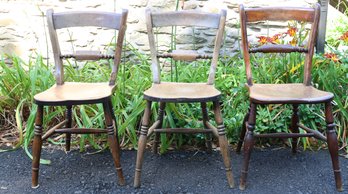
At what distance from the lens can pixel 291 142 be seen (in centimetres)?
279

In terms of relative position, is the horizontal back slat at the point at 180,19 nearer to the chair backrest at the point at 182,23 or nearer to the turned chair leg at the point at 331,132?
the chair backrest at the point at 182,23

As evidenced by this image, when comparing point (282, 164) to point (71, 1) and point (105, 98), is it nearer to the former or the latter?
point (105, 98)

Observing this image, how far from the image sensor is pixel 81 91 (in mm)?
2396

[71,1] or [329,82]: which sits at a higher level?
[71,1]

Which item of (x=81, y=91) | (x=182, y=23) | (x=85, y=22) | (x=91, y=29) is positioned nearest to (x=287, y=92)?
(x=182, y=23)

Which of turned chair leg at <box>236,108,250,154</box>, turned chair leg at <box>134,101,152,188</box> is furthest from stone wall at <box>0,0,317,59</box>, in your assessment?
turned chair leg at <box>134,101,152,188</box>

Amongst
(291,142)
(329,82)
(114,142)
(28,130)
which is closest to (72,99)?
(114,142)

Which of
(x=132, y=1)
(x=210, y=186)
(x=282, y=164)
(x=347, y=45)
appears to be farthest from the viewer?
(x=132, y=1)

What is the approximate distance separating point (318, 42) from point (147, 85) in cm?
148

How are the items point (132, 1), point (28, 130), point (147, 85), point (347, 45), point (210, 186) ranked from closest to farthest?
point (210, 186)
point (28, 130)
point (147, 85)
point (347, 45)
point (132, 1)

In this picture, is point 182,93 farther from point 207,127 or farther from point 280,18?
point 280,18

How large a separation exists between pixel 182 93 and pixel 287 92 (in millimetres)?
627

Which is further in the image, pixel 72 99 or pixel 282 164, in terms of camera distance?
pixel 282 164

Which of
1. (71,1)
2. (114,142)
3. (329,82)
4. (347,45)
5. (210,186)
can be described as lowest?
(210,186)
